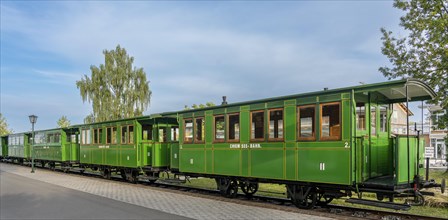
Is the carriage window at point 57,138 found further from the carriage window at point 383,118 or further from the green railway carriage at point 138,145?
the carriage window at point 383,118

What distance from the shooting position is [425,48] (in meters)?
14.6

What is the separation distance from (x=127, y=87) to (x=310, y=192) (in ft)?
114

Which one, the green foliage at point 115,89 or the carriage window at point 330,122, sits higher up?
the green foliage at point 115,89

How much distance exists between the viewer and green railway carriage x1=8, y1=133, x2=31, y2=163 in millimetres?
33122

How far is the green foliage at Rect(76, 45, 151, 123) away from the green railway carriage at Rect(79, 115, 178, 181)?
71.2ft

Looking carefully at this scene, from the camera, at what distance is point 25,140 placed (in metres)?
33.7

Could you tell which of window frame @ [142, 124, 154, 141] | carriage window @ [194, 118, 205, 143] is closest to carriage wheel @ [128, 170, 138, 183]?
window frame @ [142, 124, 154, 141]

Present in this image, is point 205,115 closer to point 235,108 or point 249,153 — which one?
point 235,108

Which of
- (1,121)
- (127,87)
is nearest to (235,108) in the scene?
(127,87)

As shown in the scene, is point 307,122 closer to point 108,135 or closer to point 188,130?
point 188,130

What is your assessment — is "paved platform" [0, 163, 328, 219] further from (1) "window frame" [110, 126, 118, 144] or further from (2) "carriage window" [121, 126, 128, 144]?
(1) "window frame" [110, 126, 118, 144]

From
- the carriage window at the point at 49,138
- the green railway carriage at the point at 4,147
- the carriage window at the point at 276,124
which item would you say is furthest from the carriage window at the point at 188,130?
the green railway carriage at the point at 4,147

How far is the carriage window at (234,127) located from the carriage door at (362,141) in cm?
376

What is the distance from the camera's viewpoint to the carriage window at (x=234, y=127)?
1169 cm
